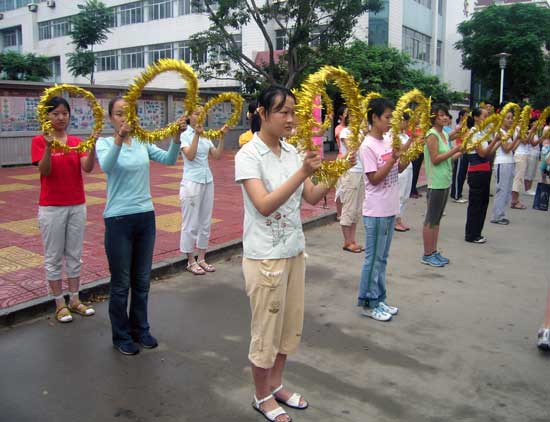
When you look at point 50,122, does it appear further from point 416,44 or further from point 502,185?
point 416,44

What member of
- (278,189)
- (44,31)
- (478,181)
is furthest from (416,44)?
(278,189)

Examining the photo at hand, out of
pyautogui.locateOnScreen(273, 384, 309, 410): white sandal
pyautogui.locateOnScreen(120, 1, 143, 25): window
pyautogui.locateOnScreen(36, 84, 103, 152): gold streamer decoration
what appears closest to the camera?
pyautogui.locateOnScreen(273, 384, 309, 410): white sandal

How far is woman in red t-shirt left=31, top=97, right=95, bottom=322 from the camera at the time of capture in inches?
166

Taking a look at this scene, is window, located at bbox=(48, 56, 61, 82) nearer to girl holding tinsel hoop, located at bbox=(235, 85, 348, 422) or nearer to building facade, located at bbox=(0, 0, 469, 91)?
building facade, located at bbox=(0, 0, 469, 91)

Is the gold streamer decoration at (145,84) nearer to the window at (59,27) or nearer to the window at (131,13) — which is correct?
the window at (131,13)

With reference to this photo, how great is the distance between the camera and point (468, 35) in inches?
1367

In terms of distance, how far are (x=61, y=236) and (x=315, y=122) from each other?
2588 mm

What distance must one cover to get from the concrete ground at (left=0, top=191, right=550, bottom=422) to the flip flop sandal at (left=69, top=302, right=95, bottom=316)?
3.5 inches

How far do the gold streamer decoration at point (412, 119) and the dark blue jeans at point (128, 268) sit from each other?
6.61 feet

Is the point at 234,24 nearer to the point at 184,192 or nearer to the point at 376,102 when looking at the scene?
the point at 184,192

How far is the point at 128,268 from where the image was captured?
12.6 feet

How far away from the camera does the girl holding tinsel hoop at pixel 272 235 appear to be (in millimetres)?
2756

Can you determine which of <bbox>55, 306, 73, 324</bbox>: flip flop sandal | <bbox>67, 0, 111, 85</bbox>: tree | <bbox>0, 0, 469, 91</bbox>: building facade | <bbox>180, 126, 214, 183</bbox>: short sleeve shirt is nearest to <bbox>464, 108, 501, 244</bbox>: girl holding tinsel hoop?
<bbox>180, 126, 214, 183</bbox>: short sleeve shirt

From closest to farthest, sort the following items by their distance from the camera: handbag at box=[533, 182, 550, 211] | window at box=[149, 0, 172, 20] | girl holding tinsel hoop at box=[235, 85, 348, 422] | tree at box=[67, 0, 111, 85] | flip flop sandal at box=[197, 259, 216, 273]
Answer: girl holding tinsel hoop at box=[235, 85, 348, 422]
flip flop sandal at box=[197, 259, 216, 273]
handbag at box=[533, 182, 550, 211]
tree at box=[67, 0, 111, 85]
window at box=[149, 0, 172, 20]
